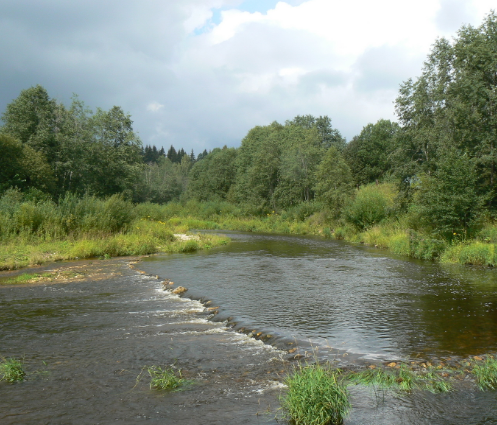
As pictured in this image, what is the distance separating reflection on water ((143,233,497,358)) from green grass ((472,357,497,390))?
91 centimetres

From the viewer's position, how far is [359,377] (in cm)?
675

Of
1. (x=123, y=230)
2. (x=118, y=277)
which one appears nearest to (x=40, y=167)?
(x=123, y=230)

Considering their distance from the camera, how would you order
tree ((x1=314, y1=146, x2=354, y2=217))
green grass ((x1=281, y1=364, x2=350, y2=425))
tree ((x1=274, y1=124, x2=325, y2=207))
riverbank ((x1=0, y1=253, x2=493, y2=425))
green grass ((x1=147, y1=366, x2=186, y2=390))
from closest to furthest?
green grass ((x1=281, y1=364, x2=350, y2=425))
riverbank ((x1=0, y1=253, x2=493, y2=425))
green grass ((x1=147, y1=366, x2=186, y2=390))
tree ((x1=314, y1=146, x2=354, y2=217))
tree ((x1=274, y1=124, x2=325, y2=207))

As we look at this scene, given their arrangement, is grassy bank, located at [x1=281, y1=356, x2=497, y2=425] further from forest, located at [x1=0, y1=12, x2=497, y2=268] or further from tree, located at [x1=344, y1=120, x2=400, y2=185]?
tree, located at [x1=344, y1=120, x2=400, y2=185]

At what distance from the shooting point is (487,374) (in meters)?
6.68

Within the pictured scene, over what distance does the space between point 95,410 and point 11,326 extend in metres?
5.38

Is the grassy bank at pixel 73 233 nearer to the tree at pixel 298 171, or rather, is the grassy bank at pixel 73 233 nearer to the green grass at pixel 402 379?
the green grass at pixel 402 379

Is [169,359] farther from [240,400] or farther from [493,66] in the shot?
[493,66]

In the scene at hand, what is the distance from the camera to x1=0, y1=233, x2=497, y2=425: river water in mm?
5781

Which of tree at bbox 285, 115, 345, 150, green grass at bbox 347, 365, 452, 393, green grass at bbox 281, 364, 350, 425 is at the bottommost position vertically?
green grass at bbox 347, 365, 452, 393

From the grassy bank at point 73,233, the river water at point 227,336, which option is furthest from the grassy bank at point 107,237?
the river water at point 227,336

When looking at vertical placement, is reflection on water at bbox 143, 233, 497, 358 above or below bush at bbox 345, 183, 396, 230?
below

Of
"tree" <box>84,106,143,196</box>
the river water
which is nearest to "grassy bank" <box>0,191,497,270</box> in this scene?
the river water

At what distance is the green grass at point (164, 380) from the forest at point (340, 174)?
46.3 ft
